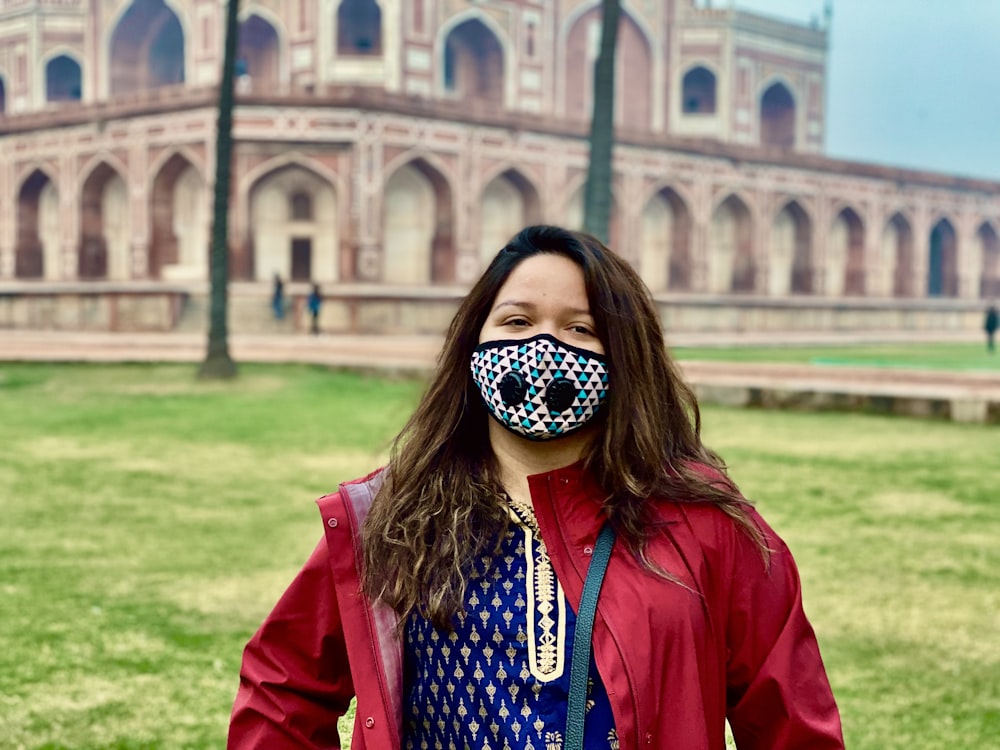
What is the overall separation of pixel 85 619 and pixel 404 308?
2123 centimetres

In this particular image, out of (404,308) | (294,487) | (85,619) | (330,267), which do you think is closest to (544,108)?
(330,267)

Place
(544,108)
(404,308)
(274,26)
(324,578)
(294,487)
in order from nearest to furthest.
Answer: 1. (324,578)
2. (294,487)
3. (404,308)
4. (274,26)
5. (544,108)

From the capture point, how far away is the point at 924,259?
38594mm

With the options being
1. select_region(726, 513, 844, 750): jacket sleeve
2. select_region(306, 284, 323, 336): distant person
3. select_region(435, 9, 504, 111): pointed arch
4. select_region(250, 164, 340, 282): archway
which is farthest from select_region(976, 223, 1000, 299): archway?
select_region(726, 513, 844, 750): jacket sleeve

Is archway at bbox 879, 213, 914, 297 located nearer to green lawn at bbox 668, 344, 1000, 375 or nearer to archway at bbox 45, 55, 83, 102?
green lawn at bbox 668, 344, 1000, 375

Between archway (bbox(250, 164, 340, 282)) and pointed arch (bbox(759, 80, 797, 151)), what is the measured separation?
21383 mm

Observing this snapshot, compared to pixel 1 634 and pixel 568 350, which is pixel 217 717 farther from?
pixel 568 350

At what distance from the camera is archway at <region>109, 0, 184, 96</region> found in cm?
3725

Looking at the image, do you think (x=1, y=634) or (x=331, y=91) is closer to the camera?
(x=1, y=634)

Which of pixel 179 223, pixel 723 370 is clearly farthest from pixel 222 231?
pixel 179 223

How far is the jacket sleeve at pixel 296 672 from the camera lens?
6.12 ft

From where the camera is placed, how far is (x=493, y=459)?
2062 mm

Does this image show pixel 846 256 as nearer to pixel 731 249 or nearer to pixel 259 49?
pixel 731 249

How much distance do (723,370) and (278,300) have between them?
42.1 feet
